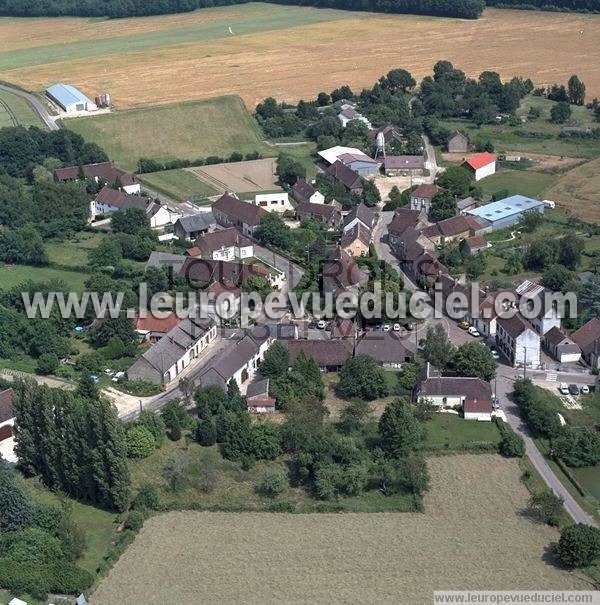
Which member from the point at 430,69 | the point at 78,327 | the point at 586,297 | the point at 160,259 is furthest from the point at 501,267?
the point at 430,69

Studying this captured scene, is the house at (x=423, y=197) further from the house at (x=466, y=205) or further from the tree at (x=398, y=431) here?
the tree at (x=398, y=431)

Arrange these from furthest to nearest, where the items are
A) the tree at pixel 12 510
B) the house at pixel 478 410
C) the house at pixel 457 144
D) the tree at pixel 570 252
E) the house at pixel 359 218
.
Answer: the house at pixel 457 144, the house at pixel 359 218, the tree at pixel 570 252, the house at pixel 478 410, the tree at pixel 12 510

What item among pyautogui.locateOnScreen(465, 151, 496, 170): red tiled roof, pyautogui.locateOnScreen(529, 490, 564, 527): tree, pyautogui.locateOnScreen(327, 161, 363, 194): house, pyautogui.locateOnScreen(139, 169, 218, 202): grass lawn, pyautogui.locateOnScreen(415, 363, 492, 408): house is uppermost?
pyautogui.locateOnScreen(465, 151, 496, 170): red tiled roof

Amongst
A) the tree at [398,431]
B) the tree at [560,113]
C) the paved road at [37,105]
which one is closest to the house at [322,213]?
the tree at [398,431]

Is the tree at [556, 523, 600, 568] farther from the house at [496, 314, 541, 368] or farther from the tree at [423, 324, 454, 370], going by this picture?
the house at [496, 314, 541, 368]

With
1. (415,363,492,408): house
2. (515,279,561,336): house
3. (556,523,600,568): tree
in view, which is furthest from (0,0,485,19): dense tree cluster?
(556,523,600,568): tree

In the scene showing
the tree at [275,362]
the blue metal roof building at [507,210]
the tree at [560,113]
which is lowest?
the tree at [275,362]
